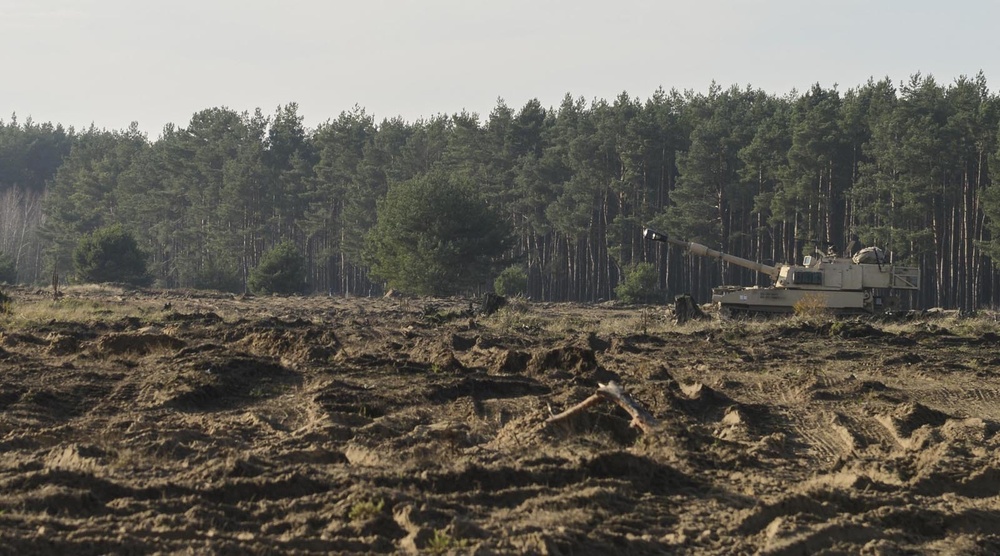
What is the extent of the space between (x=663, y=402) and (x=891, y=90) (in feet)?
175

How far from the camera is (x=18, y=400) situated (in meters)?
13.9

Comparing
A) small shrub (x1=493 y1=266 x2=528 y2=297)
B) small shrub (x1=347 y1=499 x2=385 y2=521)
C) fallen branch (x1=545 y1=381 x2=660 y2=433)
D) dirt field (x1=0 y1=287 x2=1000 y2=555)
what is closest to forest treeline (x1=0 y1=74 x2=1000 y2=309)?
small shrub (x1=493 y1=266 x2=528 y2=297)

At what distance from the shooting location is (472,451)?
10.9m

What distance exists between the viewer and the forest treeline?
54.2 metres

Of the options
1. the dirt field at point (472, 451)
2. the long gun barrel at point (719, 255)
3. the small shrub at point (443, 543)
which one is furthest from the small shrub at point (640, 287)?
the small shrub at point (443, 543)

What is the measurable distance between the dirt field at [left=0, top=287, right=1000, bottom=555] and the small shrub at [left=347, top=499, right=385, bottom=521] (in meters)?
0.02

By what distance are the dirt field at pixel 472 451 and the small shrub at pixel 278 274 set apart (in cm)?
3137

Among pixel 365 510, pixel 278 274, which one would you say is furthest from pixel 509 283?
pixel 365 510

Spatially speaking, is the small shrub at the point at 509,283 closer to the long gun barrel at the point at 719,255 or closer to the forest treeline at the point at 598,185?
the forest treeline at the point at 598,185

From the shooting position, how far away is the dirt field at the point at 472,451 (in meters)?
7.97

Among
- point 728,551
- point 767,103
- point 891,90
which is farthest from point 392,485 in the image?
point 767,103

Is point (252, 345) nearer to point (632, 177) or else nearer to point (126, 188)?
point (632, 177)

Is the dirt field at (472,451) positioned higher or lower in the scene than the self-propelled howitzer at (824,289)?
lower

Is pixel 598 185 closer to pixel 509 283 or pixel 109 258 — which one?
pixel 509 283
